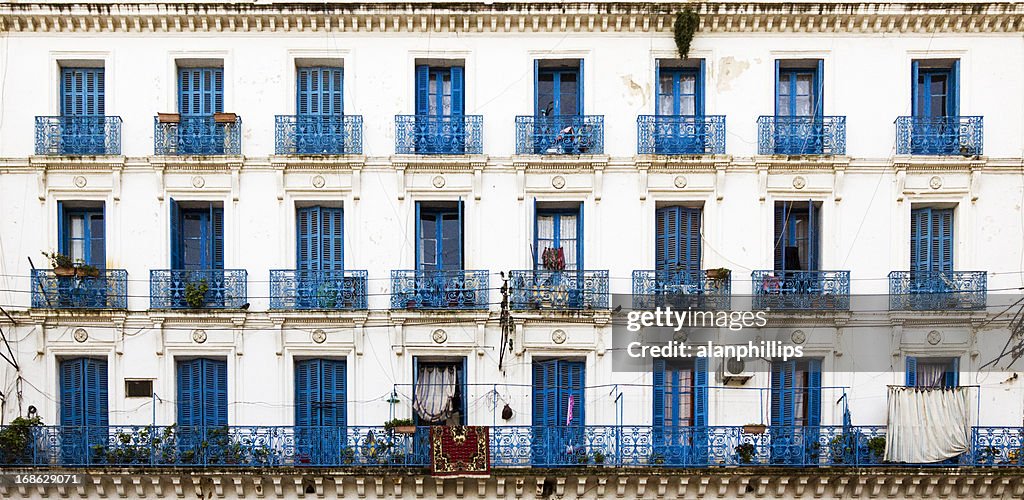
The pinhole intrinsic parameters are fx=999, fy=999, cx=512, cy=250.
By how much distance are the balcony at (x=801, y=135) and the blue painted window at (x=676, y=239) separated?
1.84 m

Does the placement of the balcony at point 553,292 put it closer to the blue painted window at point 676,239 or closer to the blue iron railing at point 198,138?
the blue painted window at point 676,239

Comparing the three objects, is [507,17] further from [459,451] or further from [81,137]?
[81,137]

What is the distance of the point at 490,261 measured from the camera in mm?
18312

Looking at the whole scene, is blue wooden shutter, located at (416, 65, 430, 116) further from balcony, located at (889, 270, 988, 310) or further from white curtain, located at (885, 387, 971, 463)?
white curtain, located at (885, 387, 971, 463)

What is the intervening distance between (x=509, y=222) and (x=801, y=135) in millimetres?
5580

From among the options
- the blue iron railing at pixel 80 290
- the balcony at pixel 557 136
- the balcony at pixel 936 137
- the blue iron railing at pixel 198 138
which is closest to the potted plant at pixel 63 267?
the blue iron railing at pixel 80 290

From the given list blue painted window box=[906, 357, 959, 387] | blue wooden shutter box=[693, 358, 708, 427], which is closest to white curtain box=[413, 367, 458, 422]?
blue wooden shutter box=[693, 358, 708, 427]

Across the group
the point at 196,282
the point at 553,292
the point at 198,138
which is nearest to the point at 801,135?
the point at 553,292

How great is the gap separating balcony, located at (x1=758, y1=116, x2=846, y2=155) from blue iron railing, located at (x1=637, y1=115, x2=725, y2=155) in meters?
0.83

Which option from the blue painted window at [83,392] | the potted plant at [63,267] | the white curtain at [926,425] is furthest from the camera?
the blue painted window at [83,392]

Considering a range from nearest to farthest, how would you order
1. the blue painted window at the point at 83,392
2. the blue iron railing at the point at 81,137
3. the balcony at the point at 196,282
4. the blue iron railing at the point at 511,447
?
the blue iron railing at the point at 511,447, the balcony at the point at 196,282, the blue iron railing at the point at 81,137, the blue painted window at the point at 83,392

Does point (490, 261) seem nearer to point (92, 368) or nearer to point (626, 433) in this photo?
point (626, 433)

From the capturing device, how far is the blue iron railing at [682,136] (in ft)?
59.9

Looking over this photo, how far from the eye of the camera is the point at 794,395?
18453 millimetres
